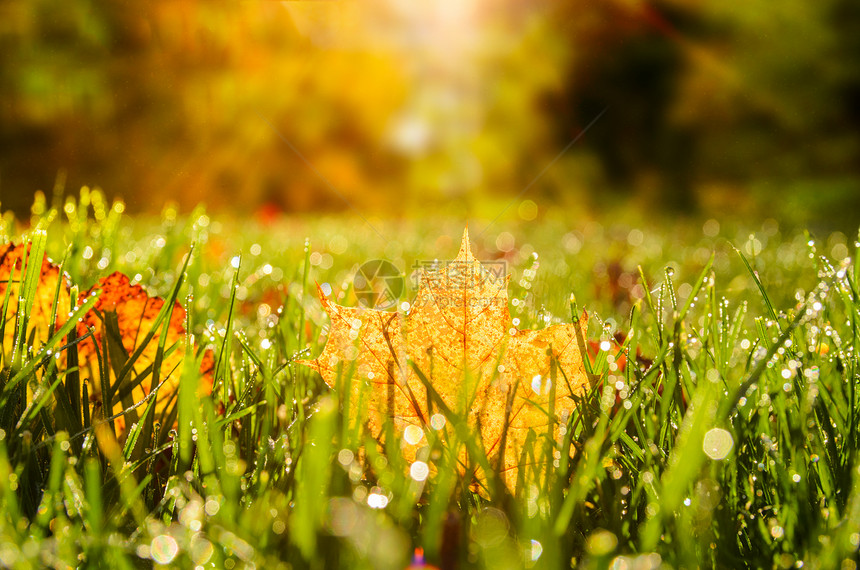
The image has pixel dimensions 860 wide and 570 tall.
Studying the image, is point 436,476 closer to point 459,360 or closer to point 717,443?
point 459,360

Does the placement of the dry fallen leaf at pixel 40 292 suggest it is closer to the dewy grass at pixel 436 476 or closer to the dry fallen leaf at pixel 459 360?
the dewy grass at pixel 436 476

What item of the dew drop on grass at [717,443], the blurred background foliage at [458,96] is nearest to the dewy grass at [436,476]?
the dew drop on grass at [717,443]

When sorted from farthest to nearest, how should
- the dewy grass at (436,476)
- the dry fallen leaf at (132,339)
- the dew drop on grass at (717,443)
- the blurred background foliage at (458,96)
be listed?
the blurred background foliage at (458,96) < the dry fallen leaf at (132,339) < the dew drop on grass at (717,443) < the dewy grass at (436,476)

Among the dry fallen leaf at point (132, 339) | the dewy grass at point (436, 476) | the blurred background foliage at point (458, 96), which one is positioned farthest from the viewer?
the blurred background foliage at point (458, 96)

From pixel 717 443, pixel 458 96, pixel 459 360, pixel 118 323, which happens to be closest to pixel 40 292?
pixel 118 323

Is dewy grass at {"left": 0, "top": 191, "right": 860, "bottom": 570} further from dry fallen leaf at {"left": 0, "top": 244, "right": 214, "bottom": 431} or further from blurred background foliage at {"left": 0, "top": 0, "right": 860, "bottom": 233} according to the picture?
blurred background foliage at {"left": 0, "top": 0, "right": 860, "bottom": 233}

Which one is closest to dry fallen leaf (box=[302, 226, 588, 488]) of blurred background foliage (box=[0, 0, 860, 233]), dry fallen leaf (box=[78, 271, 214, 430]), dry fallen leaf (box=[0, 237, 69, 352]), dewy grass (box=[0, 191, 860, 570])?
dewy grass (box=[0, 191, 860, 570])

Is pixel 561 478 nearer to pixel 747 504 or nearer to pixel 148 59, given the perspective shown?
pixel 747 504
